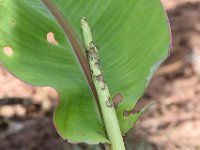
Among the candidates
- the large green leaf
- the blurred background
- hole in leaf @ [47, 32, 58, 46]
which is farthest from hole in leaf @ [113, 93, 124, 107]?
the blurred background

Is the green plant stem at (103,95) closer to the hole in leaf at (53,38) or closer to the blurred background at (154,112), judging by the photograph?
the hole in leaf at (53,38)

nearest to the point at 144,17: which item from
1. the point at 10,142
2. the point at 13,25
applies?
the point at 13,25

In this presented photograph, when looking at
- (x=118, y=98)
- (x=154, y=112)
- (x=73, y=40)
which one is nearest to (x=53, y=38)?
(x=73, y=40)

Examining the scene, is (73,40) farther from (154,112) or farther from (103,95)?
(154,112)

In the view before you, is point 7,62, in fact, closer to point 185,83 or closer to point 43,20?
point 43,20

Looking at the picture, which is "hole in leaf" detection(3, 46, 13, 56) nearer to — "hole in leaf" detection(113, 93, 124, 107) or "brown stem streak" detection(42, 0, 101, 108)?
"brown stem streak" detection(42, 0, 101, 108)

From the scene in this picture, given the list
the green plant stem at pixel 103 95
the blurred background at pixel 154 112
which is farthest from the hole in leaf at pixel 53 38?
the blurred background at pixel 154 112
